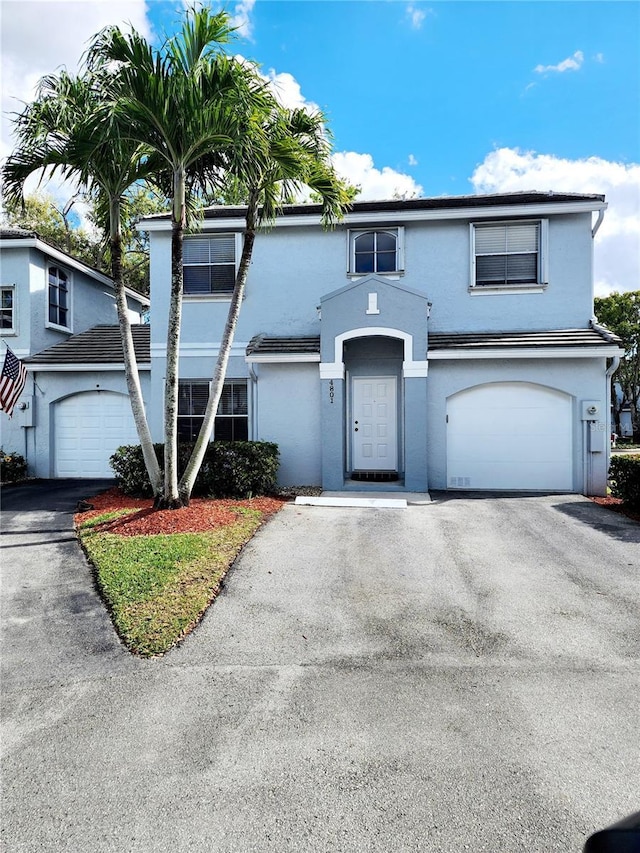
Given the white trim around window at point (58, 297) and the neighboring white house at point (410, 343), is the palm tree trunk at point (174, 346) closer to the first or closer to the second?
the neighboring white house at point (410, 343)

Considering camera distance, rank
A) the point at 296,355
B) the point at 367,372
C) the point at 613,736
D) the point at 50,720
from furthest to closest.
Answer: the point at 367,372 < the point at 296,355 < the point at 50,720 < the point at 613,736

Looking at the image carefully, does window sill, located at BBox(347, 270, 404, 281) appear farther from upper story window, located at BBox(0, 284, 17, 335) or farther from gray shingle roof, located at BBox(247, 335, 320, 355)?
upper story window, located at BBox(0, 284, 17, 335)

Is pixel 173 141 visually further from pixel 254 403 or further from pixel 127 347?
pixel 254 403

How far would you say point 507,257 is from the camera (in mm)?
11586

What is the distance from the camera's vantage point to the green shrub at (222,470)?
9820 millimetres

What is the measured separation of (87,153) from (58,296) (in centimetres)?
953

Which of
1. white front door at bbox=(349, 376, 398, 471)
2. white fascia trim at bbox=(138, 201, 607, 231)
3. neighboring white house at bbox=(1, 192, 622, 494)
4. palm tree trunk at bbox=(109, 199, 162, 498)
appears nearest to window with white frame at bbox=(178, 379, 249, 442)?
neighboring white house at bbox=(1, 192, 622, 494)

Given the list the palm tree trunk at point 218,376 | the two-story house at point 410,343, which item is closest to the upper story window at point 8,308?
the two-story house at point 410,343

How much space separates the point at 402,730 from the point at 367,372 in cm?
946

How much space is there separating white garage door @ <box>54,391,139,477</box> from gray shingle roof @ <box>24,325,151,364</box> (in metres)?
1.00

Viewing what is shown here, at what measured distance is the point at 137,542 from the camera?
6688 millimetres

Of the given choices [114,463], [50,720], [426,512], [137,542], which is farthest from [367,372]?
[50,720]

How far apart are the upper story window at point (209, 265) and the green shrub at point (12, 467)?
21.6 feet

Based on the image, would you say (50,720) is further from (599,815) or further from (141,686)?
(599,815)
